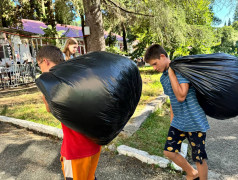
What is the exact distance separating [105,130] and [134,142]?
199cm

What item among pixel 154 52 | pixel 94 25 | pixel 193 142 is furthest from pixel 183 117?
pixel 94 25

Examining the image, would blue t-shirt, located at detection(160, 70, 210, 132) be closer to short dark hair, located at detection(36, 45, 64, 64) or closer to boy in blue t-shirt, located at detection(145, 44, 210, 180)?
boy in blue t-shirt, located at detection(145, 44, 210, 180)

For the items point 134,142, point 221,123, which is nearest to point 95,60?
point 134,142

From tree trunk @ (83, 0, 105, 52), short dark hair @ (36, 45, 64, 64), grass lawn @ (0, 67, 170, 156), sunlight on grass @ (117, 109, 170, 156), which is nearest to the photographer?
short dark hair @ (36, 45, 64, 64)

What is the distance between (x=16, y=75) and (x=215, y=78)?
1028 centimetres

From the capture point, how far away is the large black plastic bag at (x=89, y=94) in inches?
51.6

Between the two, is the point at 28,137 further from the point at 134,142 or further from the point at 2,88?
the point at 2,88

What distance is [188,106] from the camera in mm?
1946

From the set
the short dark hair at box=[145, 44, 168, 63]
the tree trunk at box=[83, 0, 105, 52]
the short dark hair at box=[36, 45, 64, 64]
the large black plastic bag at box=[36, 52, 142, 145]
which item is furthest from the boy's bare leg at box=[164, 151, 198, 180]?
the tree trunk at box=[83, 0, 105, 52]

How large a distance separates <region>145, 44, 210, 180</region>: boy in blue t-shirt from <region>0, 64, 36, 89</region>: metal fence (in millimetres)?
9399

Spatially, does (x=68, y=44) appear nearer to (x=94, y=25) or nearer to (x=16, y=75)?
(x=94, y=25)

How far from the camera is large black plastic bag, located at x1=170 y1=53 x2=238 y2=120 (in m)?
1.80

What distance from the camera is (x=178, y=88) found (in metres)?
1.87

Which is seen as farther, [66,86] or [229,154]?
[229,154]
